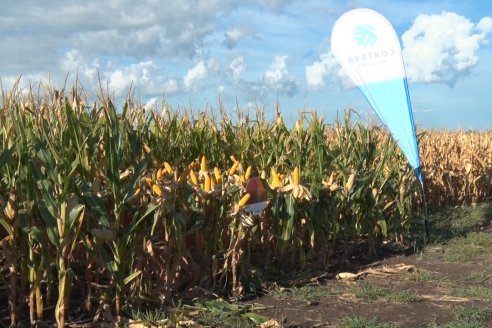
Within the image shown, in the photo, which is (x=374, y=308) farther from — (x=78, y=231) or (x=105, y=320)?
(x=78, y=231)

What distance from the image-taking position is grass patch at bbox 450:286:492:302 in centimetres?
473

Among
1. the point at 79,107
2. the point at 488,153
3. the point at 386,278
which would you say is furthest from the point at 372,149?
the point at 488,153

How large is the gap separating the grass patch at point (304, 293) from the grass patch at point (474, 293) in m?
1.00

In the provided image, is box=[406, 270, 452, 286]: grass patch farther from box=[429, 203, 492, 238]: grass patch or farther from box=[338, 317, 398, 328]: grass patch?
box=[429, 203, 492, 238]: grass patch

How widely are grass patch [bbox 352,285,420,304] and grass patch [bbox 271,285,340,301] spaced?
0.65ft

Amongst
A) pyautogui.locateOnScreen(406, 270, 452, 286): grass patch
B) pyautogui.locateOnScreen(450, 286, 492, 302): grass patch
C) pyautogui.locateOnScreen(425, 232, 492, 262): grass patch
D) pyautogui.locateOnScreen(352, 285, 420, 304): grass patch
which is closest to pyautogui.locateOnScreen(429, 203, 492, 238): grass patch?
pyautogui.locateOnScreen(425, 232, 492, 262): grass patch

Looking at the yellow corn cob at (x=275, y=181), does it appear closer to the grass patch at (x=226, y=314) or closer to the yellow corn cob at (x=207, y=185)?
the yellow corn cob at (x=207, y=185)

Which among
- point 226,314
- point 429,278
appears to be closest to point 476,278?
point 429,278

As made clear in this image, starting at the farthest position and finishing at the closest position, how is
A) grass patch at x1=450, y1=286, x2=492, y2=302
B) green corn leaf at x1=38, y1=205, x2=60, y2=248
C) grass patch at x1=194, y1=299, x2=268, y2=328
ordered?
grass patch at x1=450, y1=286, x2=492, y2=302
grass patch at x1=194, y1=299, x2=268, y2=328
green corn leaf at x1=38, y1=205, x2=60, y2=248

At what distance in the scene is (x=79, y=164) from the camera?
12.5 ft

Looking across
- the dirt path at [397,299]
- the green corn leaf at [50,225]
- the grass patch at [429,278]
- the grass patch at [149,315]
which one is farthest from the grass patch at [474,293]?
the green corn leaf at [50,225]

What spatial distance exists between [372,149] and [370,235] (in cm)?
114

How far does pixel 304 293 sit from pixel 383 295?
64 centimetres

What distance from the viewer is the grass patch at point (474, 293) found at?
4734 millimetres
